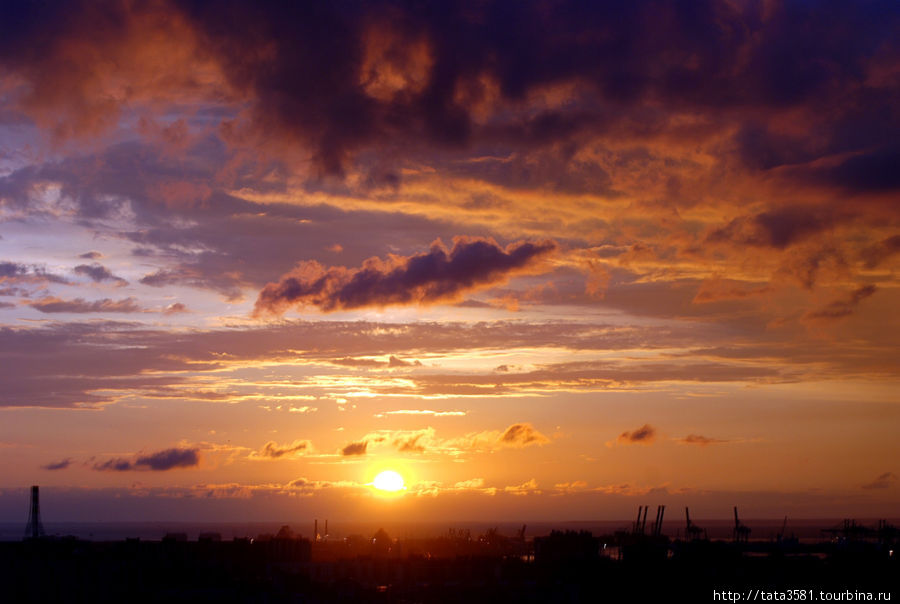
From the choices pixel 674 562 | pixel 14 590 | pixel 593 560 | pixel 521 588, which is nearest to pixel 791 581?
pixel 674 562

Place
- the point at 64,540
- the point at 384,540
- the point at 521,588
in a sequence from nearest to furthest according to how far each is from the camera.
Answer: the point at 521,588 → the point at 64,540 → the point at 384,540

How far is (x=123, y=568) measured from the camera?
62000mm

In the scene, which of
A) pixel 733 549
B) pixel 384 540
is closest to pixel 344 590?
pixel 384 540

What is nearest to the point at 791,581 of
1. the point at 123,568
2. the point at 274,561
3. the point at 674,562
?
the point at 674,562

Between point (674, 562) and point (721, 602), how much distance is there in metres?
14.2

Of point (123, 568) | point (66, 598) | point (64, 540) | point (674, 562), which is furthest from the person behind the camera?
point (674, 562)

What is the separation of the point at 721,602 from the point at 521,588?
14029 mm

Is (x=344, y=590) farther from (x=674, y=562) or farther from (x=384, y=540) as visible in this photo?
(x=384, y=540)

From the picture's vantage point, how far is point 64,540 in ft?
239

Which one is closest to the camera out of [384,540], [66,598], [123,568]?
[66,598]

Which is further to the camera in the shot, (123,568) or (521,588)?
(521,588)

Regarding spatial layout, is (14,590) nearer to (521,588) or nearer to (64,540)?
(64,540)

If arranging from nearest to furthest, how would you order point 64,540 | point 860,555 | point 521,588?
1. point 521,588
2. point 64,540
3. point 860,555

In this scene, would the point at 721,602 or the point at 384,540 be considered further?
the point at 384,540
